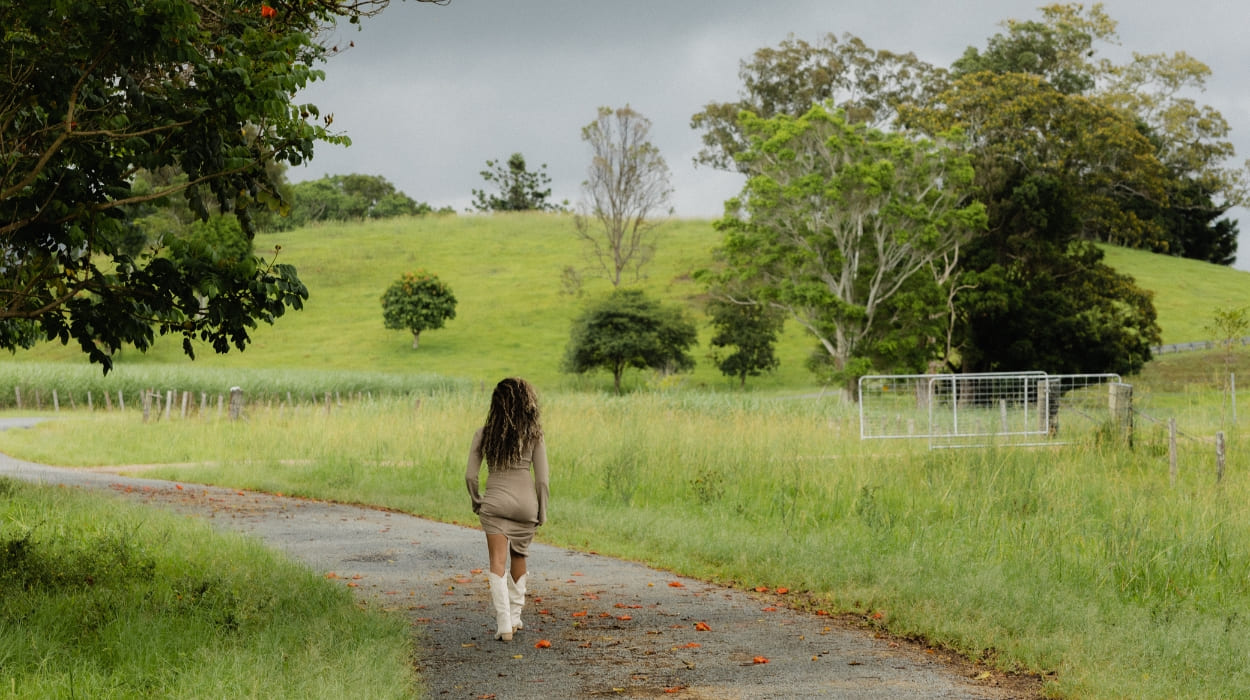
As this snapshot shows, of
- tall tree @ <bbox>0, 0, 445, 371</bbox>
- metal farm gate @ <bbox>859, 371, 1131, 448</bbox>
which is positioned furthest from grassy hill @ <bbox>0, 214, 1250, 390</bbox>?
tall tree @ <bbox>0, 0, 445, 371</bbox>

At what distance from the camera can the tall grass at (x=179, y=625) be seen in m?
6.03

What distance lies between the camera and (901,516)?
12.0m

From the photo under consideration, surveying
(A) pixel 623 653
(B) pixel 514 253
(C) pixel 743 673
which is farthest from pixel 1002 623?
(B) pixel 514 253

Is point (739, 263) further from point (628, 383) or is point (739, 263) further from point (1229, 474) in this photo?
point (1229, 474)

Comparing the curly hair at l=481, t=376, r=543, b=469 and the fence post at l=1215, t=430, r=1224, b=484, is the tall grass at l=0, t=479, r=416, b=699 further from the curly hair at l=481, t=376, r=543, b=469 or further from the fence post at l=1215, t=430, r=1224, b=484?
the fence post at l=1215, t=430, r=1224, b=484

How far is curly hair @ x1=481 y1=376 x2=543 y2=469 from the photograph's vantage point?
24.8ft

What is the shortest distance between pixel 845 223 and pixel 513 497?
33.7 metres

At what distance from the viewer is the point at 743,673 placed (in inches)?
265

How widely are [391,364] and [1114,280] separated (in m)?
33.4

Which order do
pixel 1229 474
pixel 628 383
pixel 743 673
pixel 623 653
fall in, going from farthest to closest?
1. pixel 628 383
2. pixel 1229 474
3. pixel 623 653
4. pixel 743 673

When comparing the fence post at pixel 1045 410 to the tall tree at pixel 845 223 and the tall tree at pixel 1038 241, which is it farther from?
the tall tree at pixel 1038 241

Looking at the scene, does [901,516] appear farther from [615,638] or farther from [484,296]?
[484,296]

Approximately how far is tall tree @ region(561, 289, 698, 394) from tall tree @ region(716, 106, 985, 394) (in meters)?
6.85

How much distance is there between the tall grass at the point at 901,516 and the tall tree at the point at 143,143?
520cm
